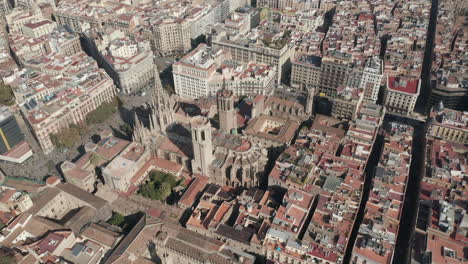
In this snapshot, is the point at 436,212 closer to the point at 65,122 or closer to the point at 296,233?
the point at 296,233

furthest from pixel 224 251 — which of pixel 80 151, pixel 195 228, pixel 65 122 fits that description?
pixel 65 122

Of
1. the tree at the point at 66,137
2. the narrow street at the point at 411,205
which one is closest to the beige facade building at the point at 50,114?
the tree at the point at 66,137

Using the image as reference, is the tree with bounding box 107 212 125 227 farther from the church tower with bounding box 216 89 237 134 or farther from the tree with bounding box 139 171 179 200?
the church tower with bounding box 216 89 237 134

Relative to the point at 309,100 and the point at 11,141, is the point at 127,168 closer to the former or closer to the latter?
the point at 11,141

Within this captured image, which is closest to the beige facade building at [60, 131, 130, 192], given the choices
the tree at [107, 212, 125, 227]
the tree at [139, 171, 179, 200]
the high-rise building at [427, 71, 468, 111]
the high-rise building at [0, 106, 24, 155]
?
the tree at [107, 212, 125, 227]

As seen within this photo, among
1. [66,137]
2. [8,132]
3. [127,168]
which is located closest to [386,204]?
[127,168]

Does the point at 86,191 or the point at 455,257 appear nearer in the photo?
the point at 455,257
